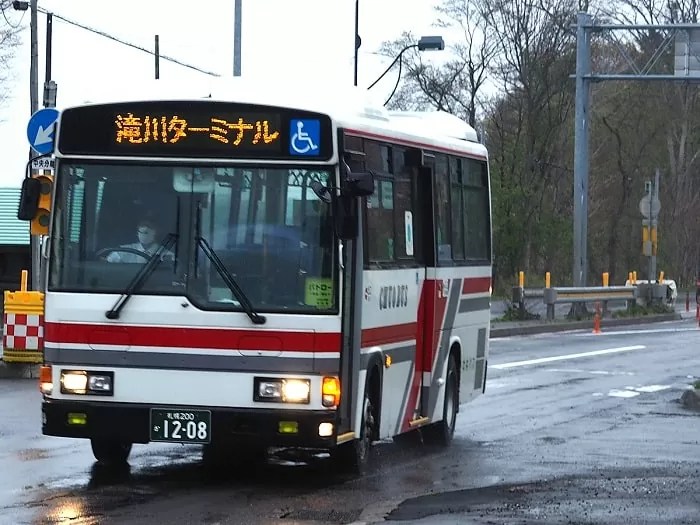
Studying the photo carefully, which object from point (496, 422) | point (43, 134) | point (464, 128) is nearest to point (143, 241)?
point (464, 128)

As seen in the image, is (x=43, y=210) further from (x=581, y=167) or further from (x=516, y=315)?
(x=581, y=167)

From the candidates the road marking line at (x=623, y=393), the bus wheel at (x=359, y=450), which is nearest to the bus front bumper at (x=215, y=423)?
the bus wheel at (x=359, y=450)

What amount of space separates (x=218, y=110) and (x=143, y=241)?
3.41 ft

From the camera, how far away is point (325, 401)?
10.9 meters

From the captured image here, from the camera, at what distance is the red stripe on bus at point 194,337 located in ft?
35.7

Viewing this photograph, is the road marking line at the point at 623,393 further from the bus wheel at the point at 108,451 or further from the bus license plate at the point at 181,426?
the bus license plate at the point at 181,426

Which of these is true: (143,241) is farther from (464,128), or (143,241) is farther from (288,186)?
(464,128)

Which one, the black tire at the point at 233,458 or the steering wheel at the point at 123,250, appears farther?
the black tire at the point at 233,458

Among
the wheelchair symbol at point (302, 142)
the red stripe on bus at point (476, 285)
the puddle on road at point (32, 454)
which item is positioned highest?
the wheelchair symbol at point (302, 142)

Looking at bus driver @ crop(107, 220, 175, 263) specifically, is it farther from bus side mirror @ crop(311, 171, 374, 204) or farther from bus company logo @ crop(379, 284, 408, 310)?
bus company logo @ crop(379, 284, 408, 310)

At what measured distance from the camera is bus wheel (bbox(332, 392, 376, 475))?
11858 millimetres

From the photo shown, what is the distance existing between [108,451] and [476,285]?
15.5 ft

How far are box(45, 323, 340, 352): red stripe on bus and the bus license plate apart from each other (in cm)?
45

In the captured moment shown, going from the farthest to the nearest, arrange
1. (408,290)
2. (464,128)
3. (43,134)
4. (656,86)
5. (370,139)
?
(656,86) → (43,134) → (464,128) → (408,290) → (370,139)
